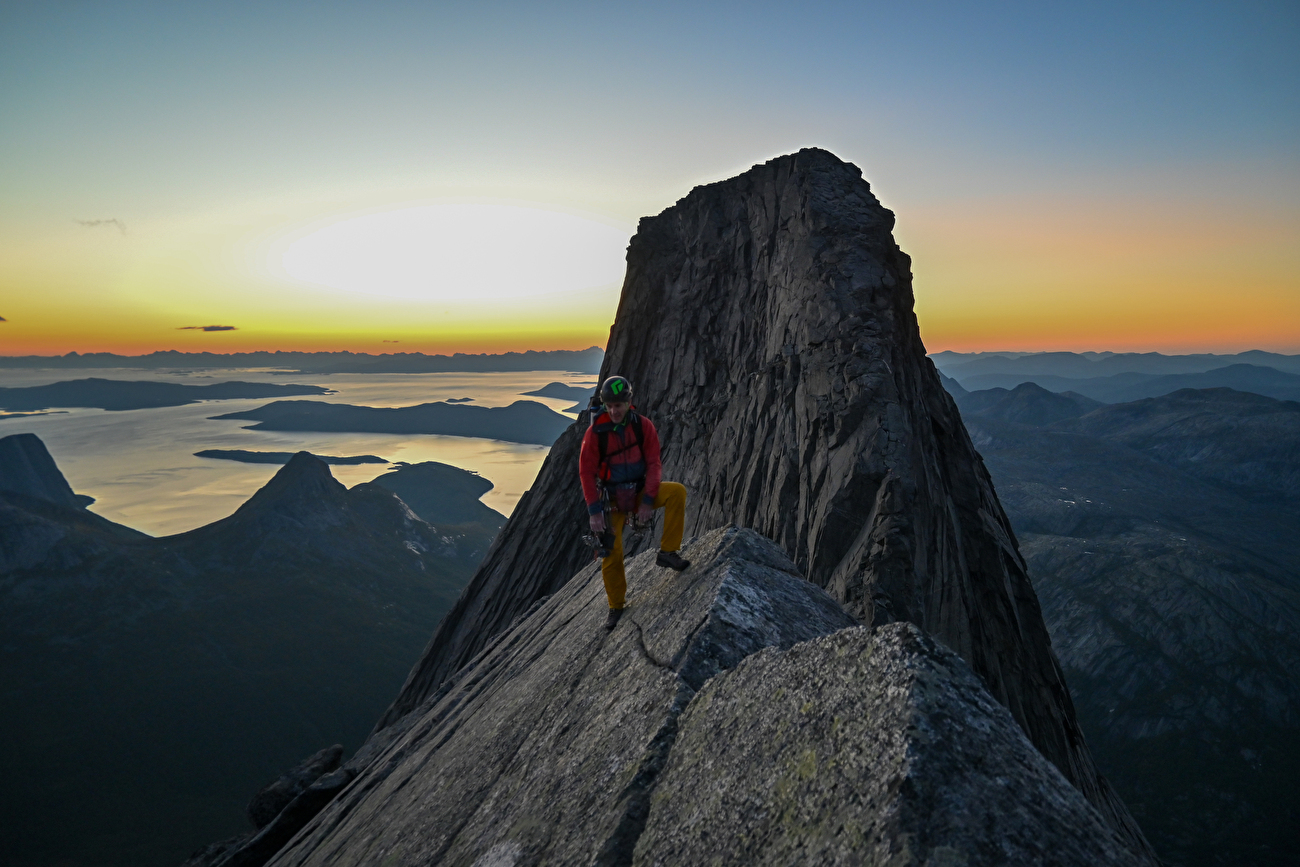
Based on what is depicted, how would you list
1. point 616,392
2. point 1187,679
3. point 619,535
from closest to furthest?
point 616,392 → point 619,535 → point 1187,679

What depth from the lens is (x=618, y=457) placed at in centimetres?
944

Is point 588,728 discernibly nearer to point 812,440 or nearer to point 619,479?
point 619,479

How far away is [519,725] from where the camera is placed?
912cm

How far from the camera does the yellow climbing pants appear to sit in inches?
377

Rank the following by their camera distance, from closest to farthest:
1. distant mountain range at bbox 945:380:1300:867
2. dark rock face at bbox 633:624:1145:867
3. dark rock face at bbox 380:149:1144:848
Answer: dark rock face at bbox 633:624:1145:867 → dark rock face at bbox 380:149:1144:848 → distant mountain range at bbox 945:380:1300:867

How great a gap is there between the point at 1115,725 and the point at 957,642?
143592 millimetres

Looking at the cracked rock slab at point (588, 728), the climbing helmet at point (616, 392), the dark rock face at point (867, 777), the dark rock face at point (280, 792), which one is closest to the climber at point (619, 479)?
the climbing helmet at point (616, 392)

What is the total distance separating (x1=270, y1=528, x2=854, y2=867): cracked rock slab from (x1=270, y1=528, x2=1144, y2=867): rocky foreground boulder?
3 centimetres

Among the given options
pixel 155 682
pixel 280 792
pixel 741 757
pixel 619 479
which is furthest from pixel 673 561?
pixel 155 682

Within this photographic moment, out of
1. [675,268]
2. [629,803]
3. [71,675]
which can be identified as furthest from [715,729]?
[71,675]

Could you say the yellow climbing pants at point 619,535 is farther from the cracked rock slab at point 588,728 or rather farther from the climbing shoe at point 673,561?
the cracked rock slab at point 588,728

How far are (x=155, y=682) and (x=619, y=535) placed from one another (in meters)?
190

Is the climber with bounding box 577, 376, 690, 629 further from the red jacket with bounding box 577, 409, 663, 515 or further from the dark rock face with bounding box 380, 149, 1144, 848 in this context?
the dark rock face with bounding box 380, 149, 1144, 848

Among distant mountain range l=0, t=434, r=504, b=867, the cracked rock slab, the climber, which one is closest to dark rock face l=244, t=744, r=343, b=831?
the cracked rock slab
